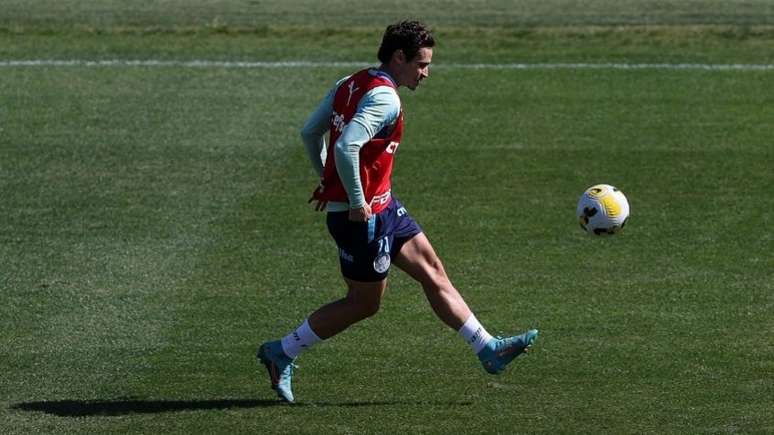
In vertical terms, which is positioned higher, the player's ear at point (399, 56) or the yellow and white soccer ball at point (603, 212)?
the player's ear at point (399, 56)

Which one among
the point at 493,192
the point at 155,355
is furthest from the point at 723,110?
the point at 155,355

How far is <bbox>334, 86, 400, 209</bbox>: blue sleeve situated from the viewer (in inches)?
323

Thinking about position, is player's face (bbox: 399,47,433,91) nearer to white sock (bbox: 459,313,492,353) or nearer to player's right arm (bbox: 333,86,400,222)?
player's right arm (bbox: 333,86,400,222)

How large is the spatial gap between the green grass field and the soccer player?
12.5 inches

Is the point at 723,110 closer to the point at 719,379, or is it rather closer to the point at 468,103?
the point at 468,103

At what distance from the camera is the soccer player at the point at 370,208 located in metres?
8.34

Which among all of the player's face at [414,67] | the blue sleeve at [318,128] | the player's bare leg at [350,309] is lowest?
the player's bare leg at [350,309]

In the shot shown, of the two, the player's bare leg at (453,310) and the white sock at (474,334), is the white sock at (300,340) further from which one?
the white sock at (474,334)

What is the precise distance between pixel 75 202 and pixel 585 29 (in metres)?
8.65

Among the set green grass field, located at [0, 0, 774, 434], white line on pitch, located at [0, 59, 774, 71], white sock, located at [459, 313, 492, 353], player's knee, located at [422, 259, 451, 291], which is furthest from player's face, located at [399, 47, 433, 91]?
white line on pitch, located at [0, 59, 774, 71]

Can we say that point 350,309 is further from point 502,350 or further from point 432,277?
point 502,350

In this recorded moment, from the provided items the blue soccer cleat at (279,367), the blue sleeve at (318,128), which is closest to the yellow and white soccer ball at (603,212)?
the blue sleeve at (318,128)

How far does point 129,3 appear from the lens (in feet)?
69.5

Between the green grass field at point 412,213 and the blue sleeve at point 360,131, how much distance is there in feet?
4.18
